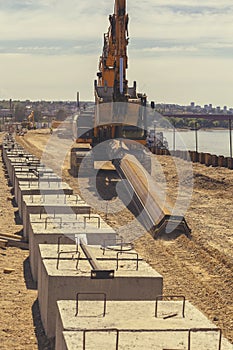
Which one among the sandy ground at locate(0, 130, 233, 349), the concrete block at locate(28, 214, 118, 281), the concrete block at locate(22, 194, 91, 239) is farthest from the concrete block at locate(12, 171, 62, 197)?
the concrete block at locate(28, 214, 118, 281)

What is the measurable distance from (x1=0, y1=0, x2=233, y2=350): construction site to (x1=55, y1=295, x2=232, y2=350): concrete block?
0.01 meters

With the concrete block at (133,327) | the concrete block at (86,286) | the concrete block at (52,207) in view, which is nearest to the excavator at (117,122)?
the concrete block at (52,207)

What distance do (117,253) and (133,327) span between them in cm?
313

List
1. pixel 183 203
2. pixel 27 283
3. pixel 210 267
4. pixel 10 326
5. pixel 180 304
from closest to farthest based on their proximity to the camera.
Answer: pixel 180 304 → pixel 10 326 → pixel 27 283 → pixel 210 267 → pixel 183 203

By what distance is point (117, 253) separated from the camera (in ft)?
31.8

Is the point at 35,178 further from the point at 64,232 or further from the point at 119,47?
the point at 119,47

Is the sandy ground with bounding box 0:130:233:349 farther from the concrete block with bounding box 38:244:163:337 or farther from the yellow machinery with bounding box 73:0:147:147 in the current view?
the yellow machinery with bounding box 73:0:147:147

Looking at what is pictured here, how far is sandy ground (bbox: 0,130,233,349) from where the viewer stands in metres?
8.77

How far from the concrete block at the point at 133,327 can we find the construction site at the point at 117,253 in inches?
0.4

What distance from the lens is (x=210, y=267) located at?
12.7 meters

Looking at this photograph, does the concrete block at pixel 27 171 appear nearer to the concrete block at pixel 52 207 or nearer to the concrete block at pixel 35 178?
the concrete block at pixel 35 178

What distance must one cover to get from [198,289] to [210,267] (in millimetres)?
1642

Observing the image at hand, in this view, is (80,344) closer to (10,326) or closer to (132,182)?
(10,326)

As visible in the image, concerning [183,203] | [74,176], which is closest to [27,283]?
[183,203]
